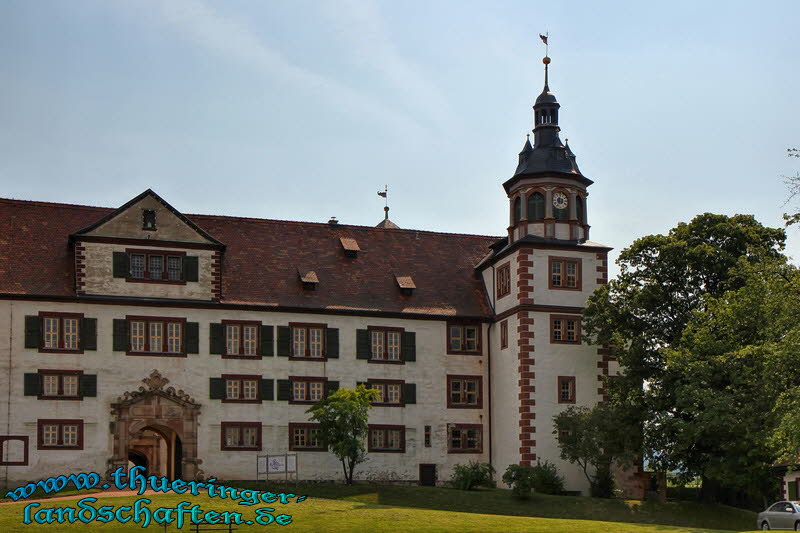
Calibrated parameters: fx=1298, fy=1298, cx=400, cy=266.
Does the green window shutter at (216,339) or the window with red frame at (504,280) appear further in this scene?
the window with red frame at (504,280)

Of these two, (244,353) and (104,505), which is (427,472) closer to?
(244,353)

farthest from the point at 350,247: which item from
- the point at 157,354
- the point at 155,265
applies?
the point at 157,354

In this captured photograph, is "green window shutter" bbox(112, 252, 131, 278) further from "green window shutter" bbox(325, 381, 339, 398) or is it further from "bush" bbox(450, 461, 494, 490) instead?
"bush" bbox(450, 461, 494, 490)

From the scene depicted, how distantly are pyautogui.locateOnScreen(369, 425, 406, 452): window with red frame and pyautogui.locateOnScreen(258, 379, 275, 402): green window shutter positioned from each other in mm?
5184

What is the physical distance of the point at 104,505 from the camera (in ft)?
149

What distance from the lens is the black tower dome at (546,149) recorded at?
215 feet

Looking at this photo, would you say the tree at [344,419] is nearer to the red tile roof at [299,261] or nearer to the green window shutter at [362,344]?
the green window shutter at [362,344]

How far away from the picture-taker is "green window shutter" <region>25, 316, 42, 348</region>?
58094 millimetres

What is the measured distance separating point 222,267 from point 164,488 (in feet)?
67.4

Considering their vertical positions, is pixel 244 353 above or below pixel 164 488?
above

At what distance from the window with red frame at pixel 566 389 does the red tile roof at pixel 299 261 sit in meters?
5.93

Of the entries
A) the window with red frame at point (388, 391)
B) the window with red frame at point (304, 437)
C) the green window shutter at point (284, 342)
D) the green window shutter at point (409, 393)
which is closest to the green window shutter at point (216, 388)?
the green window shutter at point (284, 342)

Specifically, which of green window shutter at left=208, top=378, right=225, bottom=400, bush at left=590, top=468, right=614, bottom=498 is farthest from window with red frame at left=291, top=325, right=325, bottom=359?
bush at left=590, top=468, right=614, bottom=498

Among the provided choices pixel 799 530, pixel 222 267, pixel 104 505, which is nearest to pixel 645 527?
pixel 799 530
